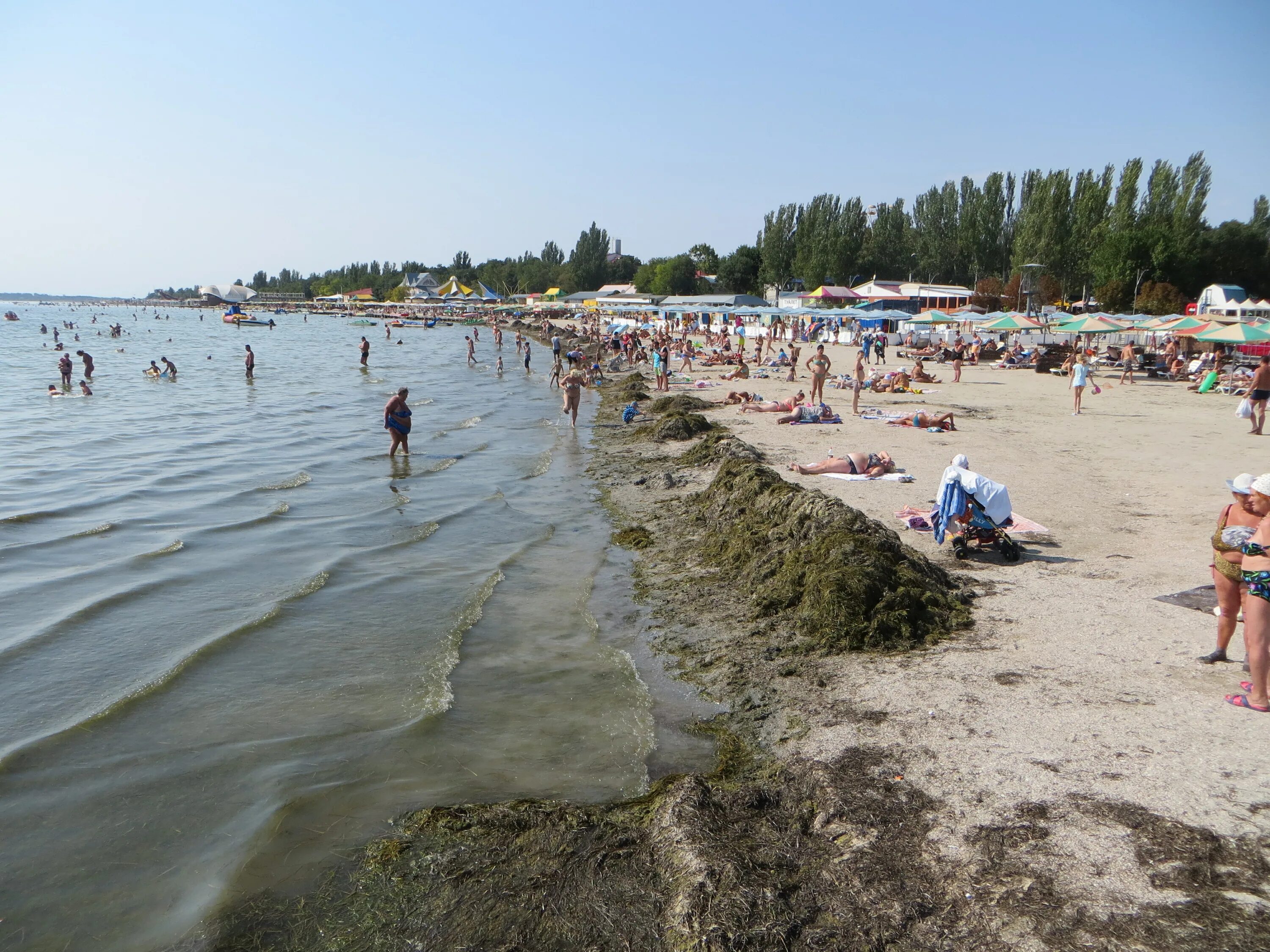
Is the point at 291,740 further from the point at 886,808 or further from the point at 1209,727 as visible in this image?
the point at 1209,727

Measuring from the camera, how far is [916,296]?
60.9 m

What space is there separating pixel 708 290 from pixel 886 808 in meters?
102

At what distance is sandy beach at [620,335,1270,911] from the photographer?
4152mm

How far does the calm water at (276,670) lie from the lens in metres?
4.88

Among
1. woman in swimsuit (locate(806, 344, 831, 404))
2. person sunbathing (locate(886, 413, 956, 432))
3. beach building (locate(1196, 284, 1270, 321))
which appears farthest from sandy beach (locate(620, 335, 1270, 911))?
beach building (locate(1196, 284, 1270, 321))

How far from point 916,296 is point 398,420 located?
52397 millimetres

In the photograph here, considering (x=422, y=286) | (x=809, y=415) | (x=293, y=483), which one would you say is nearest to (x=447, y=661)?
(x=293, y=483)

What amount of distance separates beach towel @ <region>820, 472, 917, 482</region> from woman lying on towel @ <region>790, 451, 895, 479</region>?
2cm

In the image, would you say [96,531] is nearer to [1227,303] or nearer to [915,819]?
[915,819]

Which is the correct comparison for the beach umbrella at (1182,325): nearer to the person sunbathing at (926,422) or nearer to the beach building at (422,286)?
the person sunbathing at (926,422)

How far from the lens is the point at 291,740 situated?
6055mm

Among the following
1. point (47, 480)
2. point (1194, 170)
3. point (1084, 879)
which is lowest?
point (47, 480)

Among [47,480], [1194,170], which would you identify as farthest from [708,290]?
[47,480]

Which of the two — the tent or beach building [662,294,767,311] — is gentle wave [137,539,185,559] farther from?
the tent
